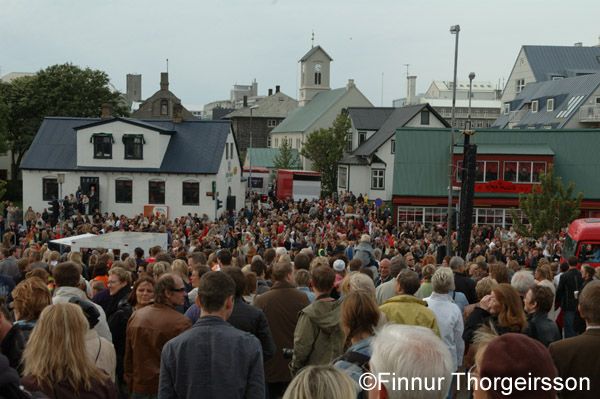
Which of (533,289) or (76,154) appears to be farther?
(76,154)

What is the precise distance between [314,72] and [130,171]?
60248 millimetres

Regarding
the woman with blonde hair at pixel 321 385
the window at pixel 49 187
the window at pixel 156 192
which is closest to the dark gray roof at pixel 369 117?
the window at pixel 156 192

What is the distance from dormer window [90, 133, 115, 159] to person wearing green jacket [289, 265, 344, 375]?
1421 inches

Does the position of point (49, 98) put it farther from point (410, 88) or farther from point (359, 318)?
point (410, 88)

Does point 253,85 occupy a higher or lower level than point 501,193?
higher

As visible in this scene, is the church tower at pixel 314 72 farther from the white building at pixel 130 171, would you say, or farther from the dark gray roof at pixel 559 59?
the white building at pixel 130 171

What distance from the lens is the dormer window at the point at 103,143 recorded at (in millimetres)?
40031

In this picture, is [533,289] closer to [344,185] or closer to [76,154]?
[76,154]

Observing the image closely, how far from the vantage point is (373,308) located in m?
4.96

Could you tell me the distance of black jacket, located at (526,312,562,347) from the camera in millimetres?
6449

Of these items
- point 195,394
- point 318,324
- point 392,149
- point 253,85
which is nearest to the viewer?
point 195,394

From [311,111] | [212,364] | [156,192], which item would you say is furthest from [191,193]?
[311,111]

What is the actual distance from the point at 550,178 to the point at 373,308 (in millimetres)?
29807

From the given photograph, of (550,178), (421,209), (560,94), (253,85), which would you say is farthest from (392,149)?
(253,85)
